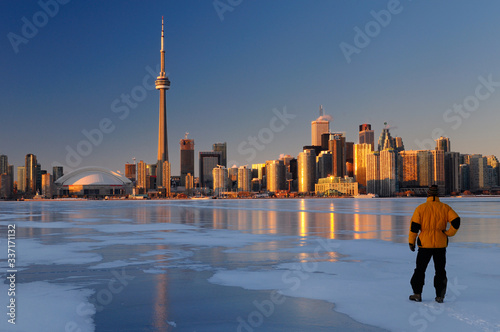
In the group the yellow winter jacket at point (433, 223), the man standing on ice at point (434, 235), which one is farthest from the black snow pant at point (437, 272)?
the yellow winter jacket at point (433, 223)

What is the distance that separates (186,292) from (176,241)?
1076cm

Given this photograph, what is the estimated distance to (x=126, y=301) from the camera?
9.25 m

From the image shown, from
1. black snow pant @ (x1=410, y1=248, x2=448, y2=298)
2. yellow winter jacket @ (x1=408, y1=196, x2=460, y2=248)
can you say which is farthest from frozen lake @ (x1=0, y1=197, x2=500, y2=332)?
yellow winter jacket @ (x1=408, y1=196, x2=460, y2=248)

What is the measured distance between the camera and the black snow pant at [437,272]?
362 inches

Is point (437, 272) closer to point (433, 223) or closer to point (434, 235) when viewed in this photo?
point (434, 235)

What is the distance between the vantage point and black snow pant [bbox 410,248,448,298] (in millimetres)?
9184

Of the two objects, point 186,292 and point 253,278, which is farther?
point 253,278

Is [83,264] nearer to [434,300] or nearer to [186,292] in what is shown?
[186,292]

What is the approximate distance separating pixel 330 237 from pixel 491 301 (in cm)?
1315

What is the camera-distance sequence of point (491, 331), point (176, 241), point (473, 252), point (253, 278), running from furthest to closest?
1. point (176, 241)
2. point (473, 252)
3. point (253, 278)
4. point (491, 331)

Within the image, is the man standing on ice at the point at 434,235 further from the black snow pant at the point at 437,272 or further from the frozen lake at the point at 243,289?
the frozen lake at the point at 243,289

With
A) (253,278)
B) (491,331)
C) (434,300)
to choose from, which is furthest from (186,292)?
(491,331)

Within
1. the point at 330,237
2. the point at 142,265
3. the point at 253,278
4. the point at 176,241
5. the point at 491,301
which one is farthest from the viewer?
the point at 330,237

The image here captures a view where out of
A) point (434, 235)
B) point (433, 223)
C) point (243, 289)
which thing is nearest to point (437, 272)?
point (434, 235)
